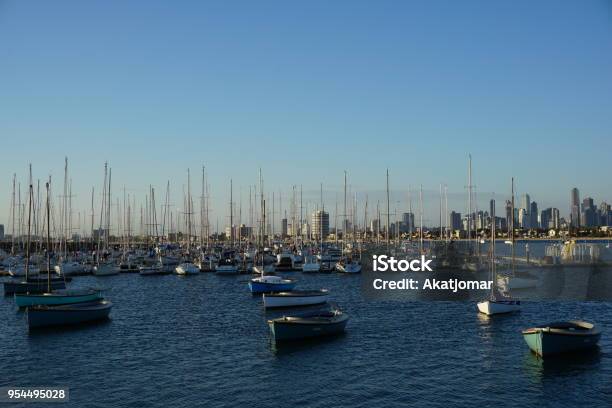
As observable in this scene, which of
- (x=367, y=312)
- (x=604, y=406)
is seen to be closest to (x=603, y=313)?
(x=367, y=312)

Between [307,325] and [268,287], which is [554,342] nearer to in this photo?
[307,325]

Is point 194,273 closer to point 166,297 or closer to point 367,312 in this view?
point 166,297

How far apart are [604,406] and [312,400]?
1415 centimetres

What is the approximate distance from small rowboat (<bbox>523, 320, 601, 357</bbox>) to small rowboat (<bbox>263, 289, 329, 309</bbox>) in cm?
2747

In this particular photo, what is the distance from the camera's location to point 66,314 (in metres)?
51.1

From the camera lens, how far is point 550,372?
34.3m

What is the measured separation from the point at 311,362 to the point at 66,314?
24840mm

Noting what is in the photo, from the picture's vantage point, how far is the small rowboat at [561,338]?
122 ft

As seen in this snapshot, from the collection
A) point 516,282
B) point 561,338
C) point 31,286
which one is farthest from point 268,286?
point 561,338

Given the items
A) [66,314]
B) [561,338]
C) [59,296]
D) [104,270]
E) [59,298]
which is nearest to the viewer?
[561,338]

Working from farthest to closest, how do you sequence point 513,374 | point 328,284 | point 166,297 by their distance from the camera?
point 328,284 → point 166,297 → point 513,374

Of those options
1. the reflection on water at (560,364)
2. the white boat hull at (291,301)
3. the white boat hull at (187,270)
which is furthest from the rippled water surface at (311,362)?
the white boat hull at (187,270)

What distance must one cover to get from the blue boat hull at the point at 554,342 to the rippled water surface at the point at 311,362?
696 mm

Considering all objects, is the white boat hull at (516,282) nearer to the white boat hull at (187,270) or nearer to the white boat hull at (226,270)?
the white boat hull at (226,270)
